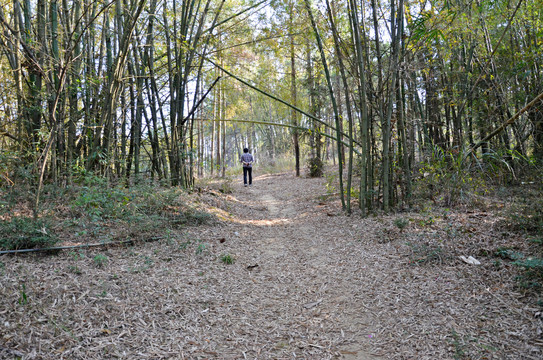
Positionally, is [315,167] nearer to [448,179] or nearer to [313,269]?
[448,179]

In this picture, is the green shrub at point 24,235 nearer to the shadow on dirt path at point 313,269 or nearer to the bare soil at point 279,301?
the bare soil at point 279,301

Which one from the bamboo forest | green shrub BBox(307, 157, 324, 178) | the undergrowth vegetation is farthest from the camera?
green shrub BBox(307, 157, 324, 178)

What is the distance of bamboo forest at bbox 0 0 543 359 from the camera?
6.35 feet

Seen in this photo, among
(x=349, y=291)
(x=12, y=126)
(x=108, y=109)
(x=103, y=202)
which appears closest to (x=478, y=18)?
(x=349, y=291)

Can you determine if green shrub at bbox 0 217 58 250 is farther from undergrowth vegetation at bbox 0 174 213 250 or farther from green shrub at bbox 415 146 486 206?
green shrub at bbox 415 146 486 206

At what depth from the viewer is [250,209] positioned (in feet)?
21.1

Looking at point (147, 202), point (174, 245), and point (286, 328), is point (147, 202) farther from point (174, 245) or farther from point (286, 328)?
point (286, 328)

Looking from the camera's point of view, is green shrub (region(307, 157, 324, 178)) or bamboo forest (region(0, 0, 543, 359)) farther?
green shrub (region(307, 157, 324, 178))

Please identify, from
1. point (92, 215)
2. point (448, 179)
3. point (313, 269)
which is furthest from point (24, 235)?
point (448, 179)

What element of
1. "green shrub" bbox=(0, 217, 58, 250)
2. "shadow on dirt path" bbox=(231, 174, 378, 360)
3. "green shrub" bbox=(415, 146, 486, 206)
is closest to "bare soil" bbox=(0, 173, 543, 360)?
"shadow on dirt path" bbox=(231, 174, 378, 360)

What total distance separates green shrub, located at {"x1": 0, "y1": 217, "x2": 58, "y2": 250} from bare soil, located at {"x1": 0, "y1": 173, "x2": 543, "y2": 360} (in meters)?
0.12

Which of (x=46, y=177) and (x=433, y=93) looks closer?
(x=46, y=177)

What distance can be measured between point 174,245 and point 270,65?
27.1 ft

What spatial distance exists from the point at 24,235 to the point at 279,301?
2.24 metres
